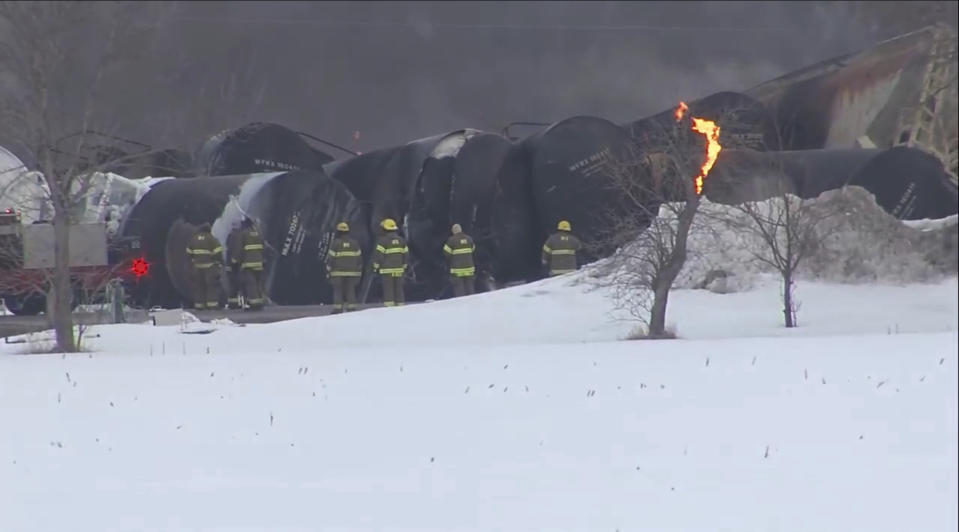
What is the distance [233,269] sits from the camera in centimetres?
2355

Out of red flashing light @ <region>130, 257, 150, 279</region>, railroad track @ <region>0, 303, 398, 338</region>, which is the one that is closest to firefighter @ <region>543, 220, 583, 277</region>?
railroad track @ <region>0, 303, 398, 338</region>

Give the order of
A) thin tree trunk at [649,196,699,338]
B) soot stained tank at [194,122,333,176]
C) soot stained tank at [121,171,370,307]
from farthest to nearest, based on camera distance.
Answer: soot stained tank at [194,122,333,176] < soot stained tank at [121,171,370,307] < thin tree trunk at [649,196,699,338]

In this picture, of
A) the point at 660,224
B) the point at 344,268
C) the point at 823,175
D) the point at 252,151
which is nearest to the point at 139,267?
the point at 344,268

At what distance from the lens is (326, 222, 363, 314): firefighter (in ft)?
72.1

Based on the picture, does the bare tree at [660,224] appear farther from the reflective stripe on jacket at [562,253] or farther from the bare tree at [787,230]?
the reflective stripe on jacket at [562,253]

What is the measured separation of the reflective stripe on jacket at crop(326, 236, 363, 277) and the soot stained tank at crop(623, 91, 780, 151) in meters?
4.98

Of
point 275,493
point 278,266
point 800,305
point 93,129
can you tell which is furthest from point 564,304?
point 275,493

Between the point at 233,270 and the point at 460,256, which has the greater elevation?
the point at 460,256

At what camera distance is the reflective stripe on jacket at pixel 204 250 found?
22.7 meters

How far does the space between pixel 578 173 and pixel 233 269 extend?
20.5 feet

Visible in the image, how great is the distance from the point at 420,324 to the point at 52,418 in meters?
8.68

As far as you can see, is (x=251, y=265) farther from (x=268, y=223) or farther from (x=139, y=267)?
(x=139, y=267)

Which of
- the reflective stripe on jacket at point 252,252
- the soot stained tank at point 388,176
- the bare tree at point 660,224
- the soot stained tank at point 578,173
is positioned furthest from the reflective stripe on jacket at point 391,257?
the bare tree at point 660,224

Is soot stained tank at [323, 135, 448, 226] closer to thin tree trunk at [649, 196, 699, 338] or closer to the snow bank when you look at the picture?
thin tree trunk at [649, 196, 699, 338]
